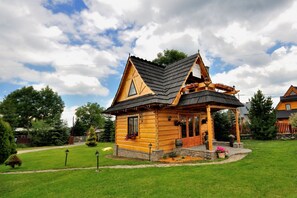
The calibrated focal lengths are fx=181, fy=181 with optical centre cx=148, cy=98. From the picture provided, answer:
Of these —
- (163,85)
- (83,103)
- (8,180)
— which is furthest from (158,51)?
(83,103)

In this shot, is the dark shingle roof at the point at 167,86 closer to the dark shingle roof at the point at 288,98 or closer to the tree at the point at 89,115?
the dark shingle roof at the point at 288,98

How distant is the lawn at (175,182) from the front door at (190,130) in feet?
13.9

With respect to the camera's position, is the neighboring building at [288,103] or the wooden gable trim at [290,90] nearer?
the neighboring building at [288,103]

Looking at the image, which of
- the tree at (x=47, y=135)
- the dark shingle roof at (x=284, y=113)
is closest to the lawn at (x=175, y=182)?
the tree at (x=47, y=135)

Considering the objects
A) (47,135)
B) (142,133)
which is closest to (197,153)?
(142,133)

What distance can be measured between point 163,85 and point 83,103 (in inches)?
1874

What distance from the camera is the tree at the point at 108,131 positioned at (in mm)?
28328

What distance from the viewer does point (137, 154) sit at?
1152cm

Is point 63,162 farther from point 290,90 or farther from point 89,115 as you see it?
point 89,115

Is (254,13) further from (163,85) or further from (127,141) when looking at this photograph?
(127,141)

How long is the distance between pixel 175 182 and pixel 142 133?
569cm

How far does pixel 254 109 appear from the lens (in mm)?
18094

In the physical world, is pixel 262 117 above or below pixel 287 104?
below

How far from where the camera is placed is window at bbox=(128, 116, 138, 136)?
12094mm
